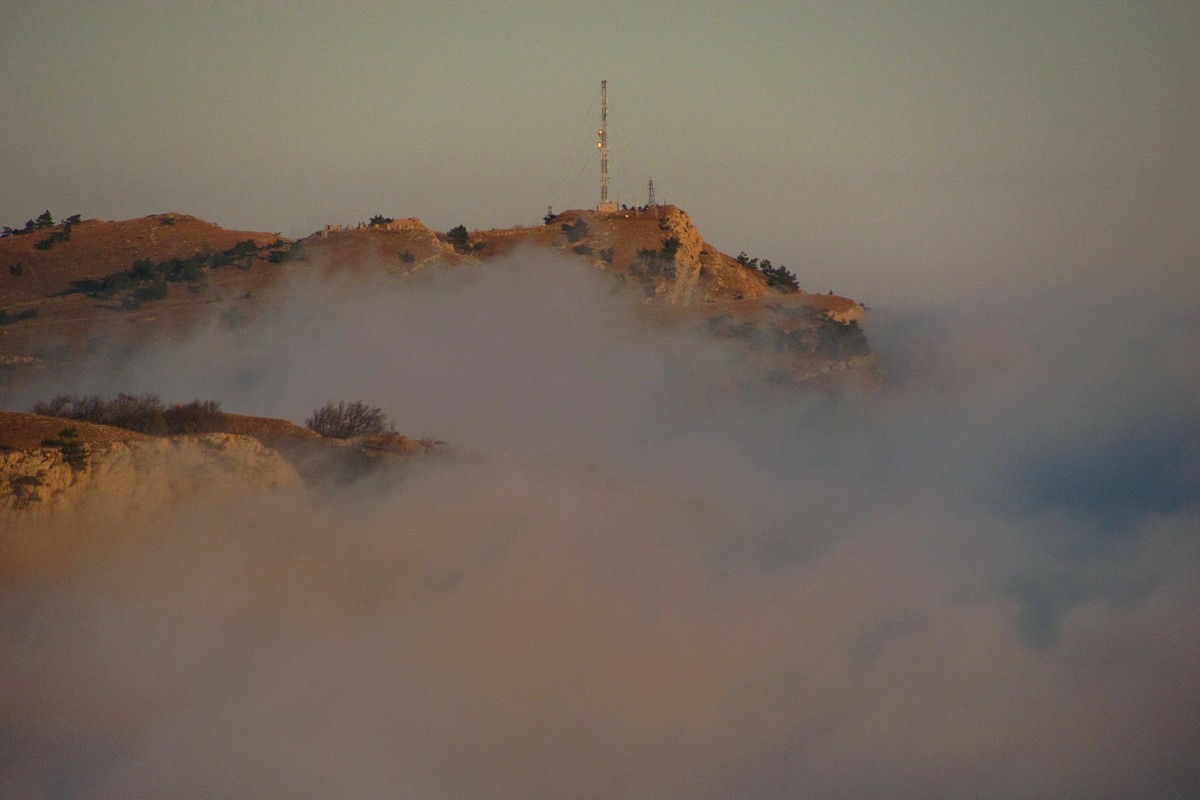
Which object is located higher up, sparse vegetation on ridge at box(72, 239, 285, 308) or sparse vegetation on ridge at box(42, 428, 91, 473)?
sparse vegetation on ridge at box(72, 239, 285, 308)

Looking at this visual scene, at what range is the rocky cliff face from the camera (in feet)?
118

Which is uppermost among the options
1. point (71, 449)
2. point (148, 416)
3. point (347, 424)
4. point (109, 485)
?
point (148, 416)

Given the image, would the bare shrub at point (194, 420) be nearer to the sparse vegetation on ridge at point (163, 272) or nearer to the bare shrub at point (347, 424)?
the bare shrub at point (347, 424)

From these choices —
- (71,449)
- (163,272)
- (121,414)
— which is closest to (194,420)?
(121,414)

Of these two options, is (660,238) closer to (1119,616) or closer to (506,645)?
(1119,616)

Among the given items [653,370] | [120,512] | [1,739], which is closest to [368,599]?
[120,512]

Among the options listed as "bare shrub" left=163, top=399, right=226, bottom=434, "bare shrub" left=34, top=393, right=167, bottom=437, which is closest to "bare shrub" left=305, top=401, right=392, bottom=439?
"bare shrub" left=163, top=399, right=226, bottom=434

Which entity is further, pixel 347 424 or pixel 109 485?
pixel 347 424

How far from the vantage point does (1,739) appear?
1247 inches

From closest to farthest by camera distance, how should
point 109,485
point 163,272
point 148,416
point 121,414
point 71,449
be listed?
point 71,449, point 109,485, point 148,416, point 121,414, point 163,272

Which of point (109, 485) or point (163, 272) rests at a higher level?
point (163, 272)

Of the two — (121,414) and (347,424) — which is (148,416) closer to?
(121,414)

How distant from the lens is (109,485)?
3797 centimetres

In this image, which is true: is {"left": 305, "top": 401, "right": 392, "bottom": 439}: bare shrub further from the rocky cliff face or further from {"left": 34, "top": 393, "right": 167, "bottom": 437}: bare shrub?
the rocky cliff face
